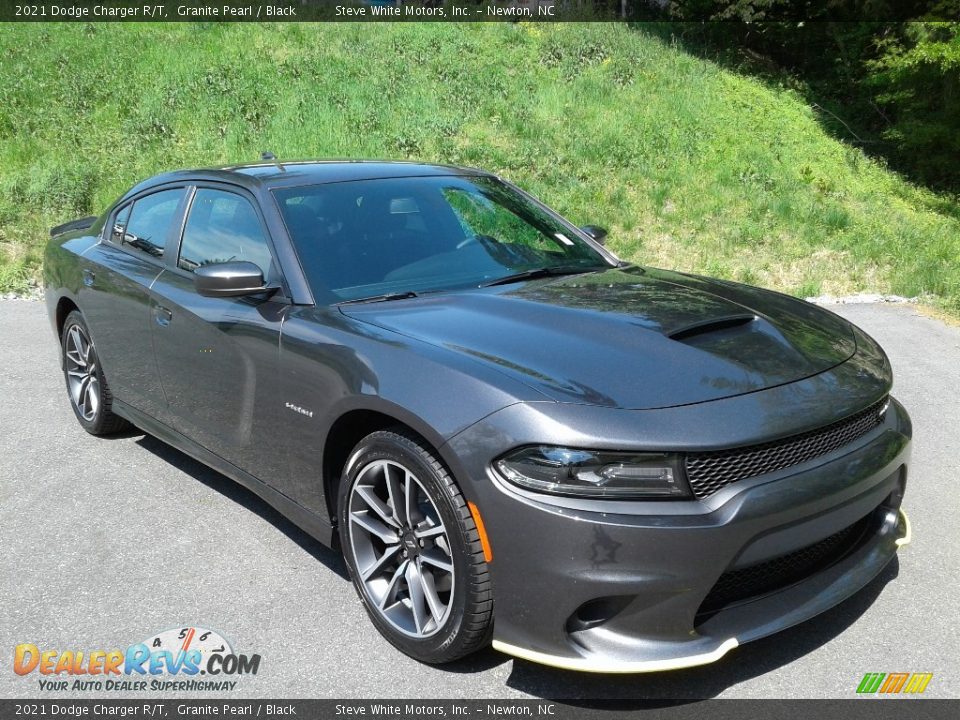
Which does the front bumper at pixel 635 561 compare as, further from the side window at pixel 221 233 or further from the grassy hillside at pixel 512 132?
the grassy hillside at pixel 512 132

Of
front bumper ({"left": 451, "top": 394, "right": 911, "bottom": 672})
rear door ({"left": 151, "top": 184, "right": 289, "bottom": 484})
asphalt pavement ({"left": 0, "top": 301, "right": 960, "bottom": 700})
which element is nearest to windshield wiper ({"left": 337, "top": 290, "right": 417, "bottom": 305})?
rear door ({"left": 151, "top": 184, "right": 289, "bottom": 484})

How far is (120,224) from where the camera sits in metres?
5.00

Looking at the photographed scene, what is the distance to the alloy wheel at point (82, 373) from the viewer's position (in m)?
5.15

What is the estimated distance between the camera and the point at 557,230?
4.43 metres

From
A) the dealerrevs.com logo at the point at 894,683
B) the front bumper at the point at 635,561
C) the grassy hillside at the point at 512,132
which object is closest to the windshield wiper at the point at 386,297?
the front bumper at the point at 635,561

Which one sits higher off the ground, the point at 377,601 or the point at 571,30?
the point at 571,30

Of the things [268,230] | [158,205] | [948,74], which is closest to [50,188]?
[158,205]

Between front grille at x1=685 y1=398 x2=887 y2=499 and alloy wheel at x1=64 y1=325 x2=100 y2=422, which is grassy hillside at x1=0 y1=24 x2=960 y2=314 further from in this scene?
front grille at x1=685 y1=398 x2=887 y2=499

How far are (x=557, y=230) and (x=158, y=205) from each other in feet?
6.82

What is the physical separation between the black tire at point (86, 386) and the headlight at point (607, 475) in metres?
3.35

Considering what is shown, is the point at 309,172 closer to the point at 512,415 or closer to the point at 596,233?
the point at 596,233

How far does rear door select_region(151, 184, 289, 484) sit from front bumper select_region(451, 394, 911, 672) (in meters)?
1.22

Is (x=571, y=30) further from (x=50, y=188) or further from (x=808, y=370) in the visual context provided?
(x=808, y=370)

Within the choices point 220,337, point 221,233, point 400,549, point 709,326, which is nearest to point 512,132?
point 221,233
